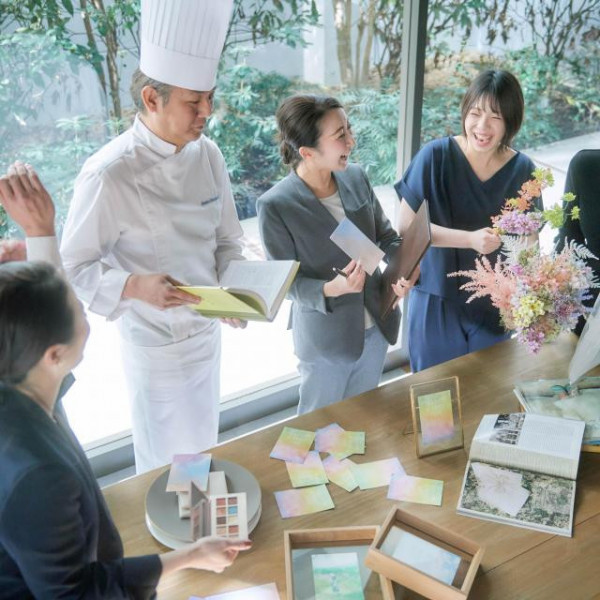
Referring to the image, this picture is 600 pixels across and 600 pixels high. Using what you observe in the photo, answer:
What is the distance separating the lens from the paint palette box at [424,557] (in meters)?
1.45

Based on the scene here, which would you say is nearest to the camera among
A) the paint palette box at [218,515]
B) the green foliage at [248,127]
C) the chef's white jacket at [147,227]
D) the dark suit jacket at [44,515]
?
the dark suit jacket at [44,515]

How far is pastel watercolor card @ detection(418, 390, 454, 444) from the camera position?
190 centimetres

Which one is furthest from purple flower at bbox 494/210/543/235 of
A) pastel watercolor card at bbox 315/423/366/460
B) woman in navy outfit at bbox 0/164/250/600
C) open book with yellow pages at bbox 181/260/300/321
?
woman in navy outfit at bbox 0/164/250/600

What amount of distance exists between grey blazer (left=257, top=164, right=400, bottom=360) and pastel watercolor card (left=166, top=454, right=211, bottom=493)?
0.75 m

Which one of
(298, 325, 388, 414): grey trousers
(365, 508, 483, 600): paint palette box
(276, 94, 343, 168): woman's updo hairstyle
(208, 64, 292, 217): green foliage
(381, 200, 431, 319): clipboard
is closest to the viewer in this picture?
(365, 508, 483, 600): paint palette box

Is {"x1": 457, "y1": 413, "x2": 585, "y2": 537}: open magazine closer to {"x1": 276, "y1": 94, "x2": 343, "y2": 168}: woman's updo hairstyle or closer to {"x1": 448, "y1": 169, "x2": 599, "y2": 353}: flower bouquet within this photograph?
{"x1": 448, "y1": 169, "x2": 599, "y2": 353}: flower bouquet

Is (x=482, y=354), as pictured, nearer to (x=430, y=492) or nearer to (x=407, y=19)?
(x=430, y=492)

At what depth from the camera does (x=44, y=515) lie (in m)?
1.10

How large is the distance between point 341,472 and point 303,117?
109 centimetres

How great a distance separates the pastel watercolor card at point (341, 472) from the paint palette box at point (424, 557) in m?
0.22

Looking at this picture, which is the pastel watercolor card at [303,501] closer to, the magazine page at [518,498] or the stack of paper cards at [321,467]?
the stack of paper cards at [321,467]

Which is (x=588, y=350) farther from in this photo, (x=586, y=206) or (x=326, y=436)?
(x=326, y=436)

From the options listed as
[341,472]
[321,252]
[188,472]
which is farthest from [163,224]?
[341,472]

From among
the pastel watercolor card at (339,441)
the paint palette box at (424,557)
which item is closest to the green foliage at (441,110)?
the pastel watercolor card at (339,441)
